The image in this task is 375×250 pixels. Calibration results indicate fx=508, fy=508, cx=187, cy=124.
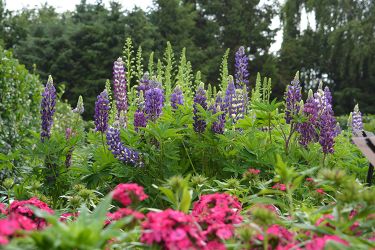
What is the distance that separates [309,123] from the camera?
3.84 metres

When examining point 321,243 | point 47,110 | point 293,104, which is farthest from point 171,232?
point 47,110

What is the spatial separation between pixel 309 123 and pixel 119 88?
6.12ft

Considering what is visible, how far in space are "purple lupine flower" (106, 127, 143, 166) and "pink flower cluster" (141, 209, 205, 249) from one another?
203 cm

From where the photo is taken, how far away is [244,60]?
16.8 feet

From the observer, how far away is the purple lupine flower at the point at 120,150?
3.52 m

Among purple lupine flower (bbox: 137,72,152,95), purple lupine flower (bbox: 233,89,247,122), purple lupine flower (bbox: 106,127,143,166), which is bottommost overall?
purple lupine flower (bbox: 106,127,143,166)

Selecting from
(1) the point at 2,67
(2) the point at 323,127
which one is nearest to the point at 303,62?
(1) the point at 2,67

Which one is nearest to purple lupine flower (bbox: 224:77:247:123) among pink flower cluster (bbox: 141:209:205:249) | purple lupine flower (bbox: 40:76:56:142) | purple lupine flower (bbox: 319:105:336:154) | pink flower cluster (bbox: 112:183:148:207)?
purple lupine flower (bbox: 319:105:336:154)

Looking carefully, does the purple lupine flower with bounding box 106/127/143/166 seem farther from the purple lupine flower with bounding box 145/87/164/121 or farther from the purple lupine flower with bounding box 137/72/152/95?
the purple lupine flower with bounding box 137/72/152/95

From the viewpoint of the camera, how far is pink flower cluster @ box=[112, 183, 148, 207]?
5.21ft

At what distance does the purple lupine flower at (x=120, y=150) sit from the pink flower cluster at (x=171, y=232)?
2.03 m

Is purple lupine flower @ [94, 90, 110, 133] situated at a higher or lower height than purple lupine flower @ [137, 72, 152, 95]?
lower

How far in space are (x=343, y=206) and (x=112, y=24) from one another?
68.6 ft

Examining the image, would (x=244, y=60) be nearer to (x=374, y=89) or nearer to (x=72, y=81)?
(x=72, y=81)
